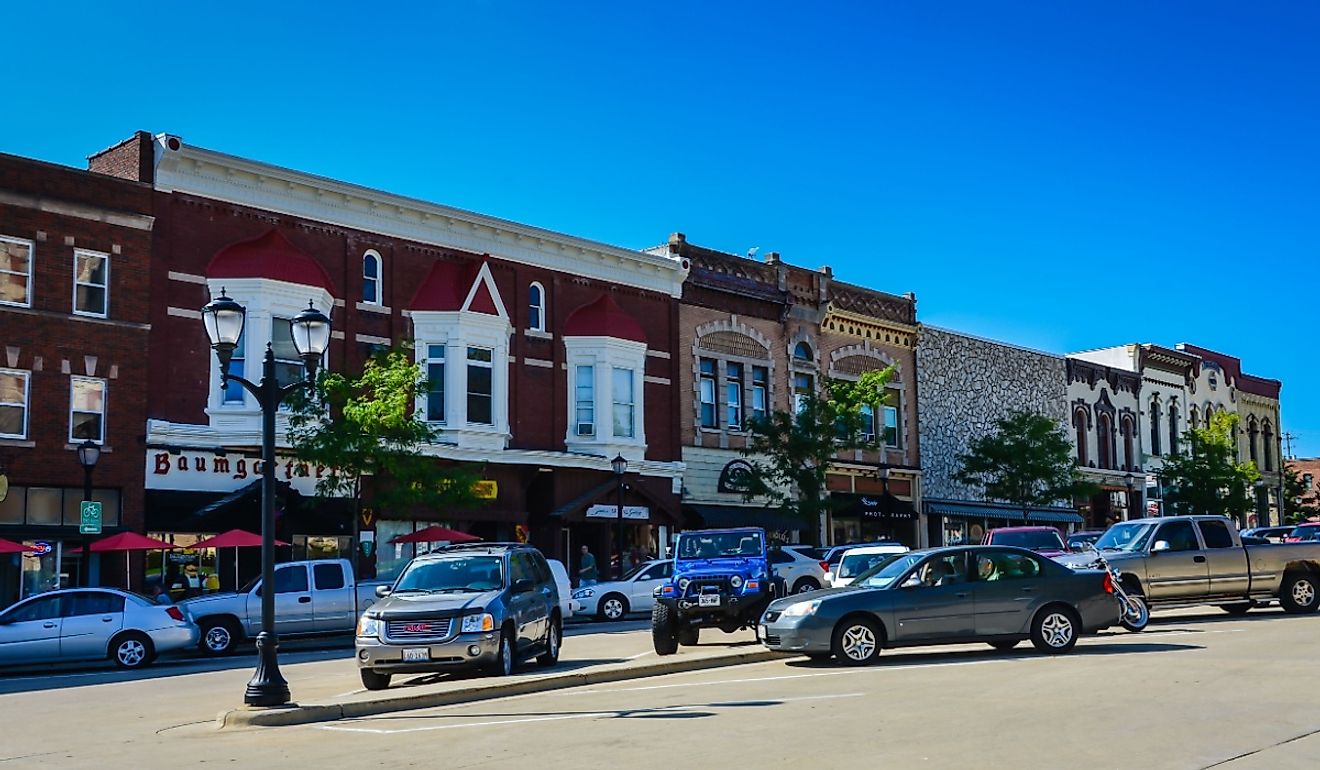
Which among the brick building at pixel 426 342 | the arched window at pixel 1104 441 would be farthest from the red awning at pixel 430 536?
the arched window at pixel 1104 441

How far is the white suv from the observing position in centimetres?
3316

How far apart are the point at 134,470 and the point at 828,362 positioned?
24.9 metres

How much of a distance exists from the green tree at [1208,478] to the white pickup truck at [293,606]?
4214 centimetres

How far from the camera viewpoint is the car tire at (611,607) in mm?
32844

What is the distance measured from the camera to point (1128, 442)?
61.6 metres

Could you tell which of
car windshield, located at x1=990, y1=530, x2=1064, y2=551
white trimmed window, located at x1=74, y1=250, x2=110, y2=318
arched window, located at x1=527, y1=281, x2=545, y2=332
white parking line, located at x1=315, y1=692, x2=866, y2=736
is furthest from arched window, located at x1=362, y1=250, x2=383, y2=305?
white parking line, located at x1=315, y1=692, x2=866, y2=736

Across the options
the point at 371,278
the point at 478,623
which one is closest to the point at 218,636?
the point at 478,623

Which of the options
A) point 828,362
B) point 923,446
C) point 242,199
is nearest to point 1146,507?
point 923,446

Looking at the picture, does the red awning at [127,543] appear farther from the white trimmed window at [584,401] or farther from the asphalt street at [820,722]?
the white trimmed window at [584,401]

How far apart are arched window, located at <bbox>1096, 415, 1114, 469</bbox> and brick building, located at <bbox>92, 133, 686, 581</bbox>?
25.5m

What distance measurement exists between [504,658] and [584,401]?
901 inches

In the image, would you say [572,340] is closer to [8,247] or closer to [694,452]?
[694,452]

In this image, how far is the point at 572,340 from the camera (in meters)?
39.7

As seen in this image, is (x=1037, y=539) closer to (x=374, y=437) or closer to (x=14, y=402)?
(x=374, y=437)
